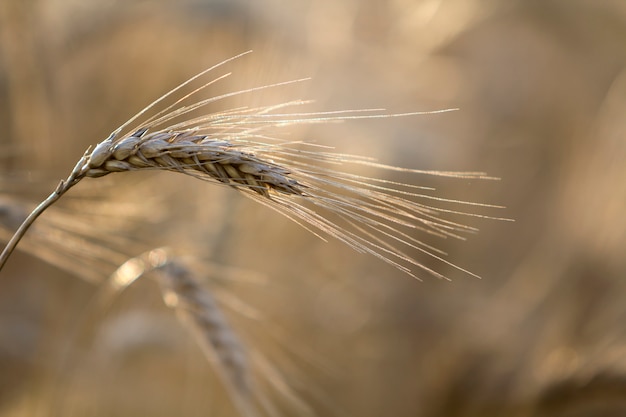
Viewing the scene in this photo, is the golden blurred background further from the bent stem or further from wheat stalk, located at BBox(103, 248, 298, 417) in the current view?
the bent stem

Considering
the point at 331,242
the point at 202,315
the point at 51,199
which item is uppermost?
the point at 51,199

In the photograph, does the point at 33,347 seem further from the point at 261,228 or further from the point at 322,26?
the point at 322,26

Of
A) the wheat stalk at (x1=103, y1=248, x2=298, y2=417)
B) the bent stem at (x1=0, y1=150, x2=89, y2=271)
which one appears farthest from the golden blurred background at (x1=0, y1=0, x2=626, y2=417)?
the bent stem at (x1=0, y1=150, x2=89, y2=271)

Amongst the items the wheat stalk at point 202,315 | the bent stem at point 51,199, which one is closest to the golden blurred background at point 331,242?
the wheat stalk at point 202,315

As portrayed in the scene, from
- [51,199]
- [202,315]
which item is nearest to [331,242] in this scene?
[202,315]

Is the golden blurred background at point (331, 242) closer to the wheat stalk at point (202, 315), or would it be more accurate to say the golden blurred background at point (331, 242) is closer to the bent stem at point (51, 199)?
the wheat stalk at point (202, 315)

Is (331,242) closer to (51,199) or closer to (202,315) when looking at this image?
(202,315)

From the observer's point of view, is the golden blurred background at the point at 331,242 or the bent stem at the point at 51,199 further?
the golden blurred background at the point at 331,242

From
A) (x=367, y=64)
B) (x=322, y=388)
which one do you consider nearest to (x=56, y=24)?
(x=367, y=64)

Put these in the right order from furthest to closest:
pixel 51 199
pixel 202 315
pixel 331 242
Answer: pixel 331 242 < pixel 202 315 < pixel 51 199
